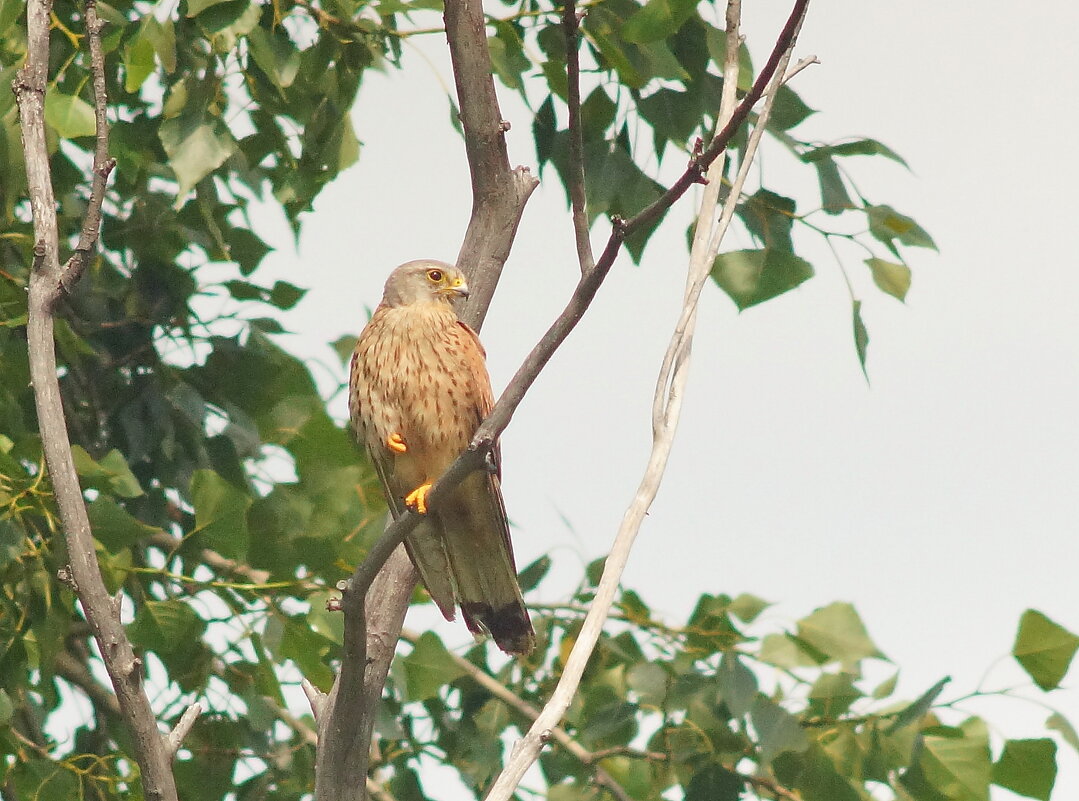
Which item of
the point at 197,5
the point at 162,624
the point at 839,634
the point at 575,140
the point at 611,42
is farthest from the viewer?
the point at 839,634

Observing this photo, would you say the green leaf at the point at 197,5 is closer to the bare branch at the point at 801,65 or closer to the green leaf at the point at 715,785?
the bare branch at the point at 801,65

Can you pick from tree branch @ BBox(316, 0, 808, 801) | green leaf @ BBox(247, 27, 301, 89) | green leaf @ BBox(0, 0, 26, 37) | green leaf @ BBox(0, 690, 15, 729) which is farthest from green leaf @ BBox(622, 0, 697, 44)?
green leaf @ BBox(0, 690, 15, 729)

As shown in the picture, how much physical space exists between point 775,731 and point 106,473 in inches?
82.4

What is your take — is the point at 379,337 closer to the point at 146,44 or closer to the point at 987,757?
the point at 146,44

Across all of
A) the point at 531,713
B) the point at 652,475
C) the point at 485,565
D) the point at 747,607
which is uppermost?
the point at 652,475

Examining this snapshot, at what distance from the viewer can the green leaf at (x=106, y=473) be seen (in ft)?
11.4

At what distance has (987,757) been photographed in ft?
12.6

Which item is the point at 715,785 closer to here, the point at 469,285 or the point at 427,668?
the point at 427,668

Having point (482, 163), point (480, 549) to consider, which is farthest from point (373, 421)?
point (482, 163)

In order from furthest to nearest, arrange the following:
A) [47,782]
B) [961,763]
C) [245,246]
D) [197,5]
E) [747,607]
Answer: [245,246] → [747,607] → [47,782] → [961,763] → [197,5]

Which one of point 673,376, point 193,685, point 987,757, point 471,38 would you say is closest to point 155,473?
point 193,685

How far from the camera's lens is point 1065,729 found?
3.68 m

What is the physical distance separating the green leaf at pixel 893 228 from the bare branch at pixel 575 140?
1.23 metres

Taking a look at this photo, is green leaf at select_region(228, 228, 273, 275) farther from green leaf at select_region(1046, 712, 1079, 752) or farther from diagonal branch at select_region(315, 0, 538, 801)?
green leaf at select_region(1046, 712, 1079, 752)
